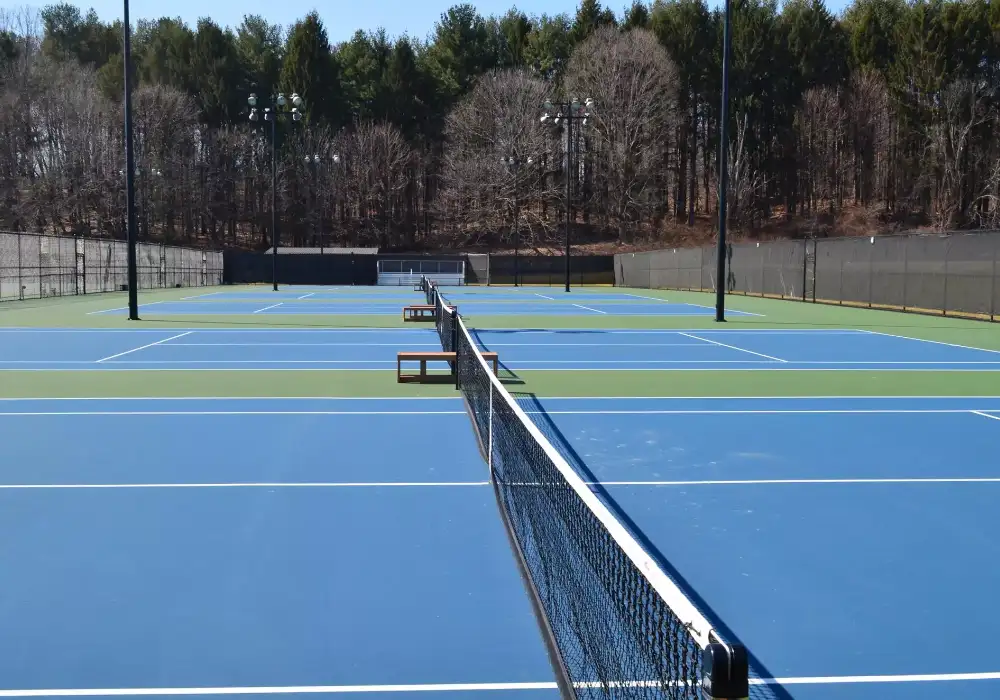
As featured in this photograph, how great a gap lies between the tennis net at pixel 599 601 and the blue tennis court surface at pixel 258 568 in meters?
0.15

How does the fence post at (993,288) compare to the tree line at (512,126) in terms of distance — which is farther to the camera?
the tree line at (512,126)

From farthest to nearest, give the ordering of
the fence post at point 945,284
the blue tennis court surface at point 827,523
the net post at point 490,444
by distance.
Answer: the fence post at point 945,284, the net post at point 490,444, the blue tennis court surface at point 827,523

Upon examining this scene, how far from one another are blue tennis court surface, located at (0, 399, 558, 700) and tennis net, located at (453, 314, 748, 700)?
151mm

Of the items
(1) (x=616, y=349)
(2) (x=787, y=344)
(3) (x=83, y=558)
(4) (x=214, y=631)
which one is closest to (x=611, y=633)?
(4) (x=214, y=631)

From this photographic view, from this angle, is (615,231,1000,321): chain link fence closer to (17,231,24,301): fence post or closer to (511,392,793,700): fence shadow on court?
(511,392,793,700): fence shadow on court

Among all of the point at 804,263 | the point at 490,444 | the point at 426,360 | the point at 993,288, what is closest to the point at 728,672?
the point at 490,444

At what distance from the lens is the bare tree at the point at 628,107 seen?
7875cm

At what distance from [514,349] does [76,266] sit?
29.1 metres

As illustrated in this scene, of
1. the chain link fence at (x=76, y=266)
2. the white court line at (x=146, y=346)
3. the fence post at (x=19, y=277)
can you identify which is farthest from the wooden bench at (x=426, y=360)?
the fence post at (x=19, y=277)

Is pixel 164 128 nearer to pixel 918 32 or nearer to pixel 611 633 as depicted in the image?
pixel 918 32

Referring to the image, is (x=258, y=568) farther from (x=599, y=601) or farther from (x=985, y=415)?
(x=985, y=415)

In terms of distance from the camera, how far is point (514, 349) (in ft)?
60.1

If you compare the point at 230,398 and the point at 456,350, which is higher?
the point at 456,350

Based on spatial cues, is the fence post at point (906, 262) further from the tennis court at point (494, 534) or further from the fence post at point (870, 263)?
the tennis court at point (494, 534)
